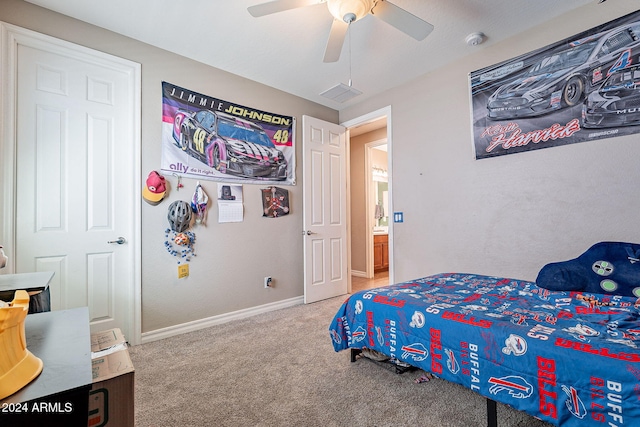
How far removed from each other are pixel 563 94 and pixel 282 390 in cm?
307

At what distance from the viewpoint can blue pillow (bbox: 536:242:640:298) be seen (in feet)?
6.21

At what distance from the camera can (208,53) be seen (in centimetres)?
288

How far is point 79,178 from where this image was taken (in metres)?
2.41

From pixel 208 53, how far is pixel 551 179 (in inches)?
132

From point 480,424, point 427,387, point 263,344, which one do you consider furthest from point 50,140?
point 480,424

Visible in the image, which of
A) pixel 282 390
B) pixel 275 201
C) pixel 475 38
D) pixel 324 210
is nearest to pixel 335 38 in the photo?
pixel 475 38

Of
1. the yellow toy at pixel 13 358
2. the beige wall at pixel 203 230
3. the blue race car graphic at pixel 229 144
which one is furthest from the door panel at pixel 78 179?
the yellow toy at pixel 13 358

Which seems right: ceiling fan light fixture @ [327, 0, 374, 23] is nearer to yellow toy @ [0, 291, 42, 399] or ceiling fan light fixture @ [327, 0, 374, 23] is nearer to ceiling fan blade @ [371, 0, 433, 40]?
ceiling fan blade @ [371, 0, 433, 40]

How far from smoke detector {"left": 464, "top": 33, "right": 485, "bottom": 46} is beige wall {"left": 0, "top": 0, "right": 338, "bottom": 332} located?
2.03m

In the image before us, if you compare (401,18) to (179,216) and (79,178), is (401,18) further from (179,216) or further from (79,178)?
(79,178)

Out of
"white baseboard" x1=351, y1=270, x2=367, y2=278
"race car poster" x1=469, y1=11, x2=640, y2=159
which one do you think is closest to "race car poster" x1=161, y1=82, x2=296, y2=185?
"race car poster" x1=469, y1=11, x2=640, y2=159

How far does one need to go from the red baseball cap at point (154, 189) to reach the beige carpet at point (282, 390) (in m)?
1.32

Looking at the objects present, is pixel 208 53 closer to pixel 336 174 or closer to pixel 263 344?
pixel 336 174

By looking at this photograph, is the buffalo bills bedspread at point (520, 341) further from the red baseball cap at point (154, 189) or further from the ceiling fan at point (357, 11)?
the red baseball cap at point (154, 189)
